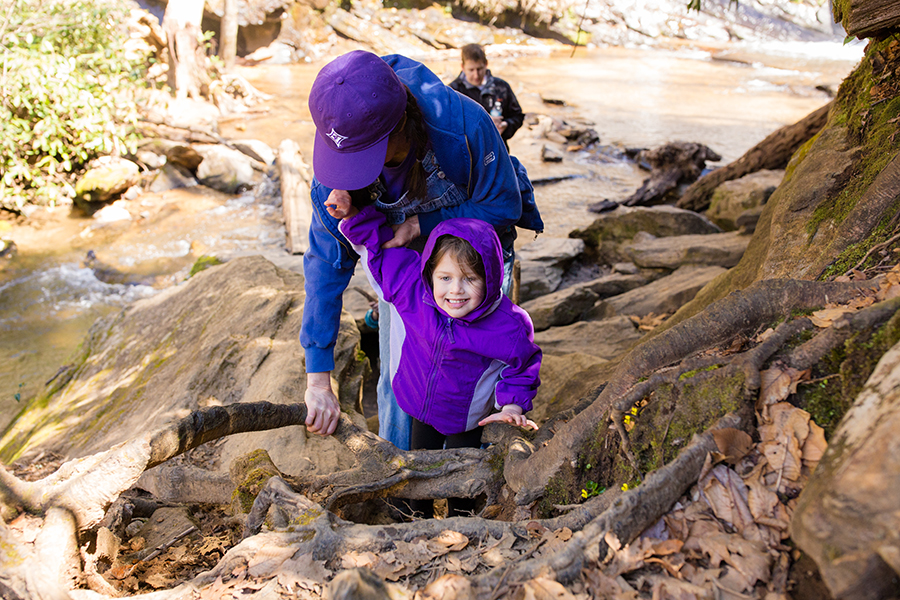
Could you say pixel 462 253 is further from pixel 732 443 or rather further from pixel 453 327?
pixel 732 443

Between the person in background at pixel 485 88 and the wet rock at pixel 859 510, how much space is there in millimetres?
4966

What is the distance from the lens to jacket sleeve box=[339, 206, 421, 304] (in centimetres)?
230

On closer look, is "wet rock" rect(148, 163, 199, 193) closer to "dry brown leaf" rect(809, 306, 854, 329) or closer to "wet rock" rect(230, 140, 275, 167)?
"wet rock" rect(230, 140, 275, 167)

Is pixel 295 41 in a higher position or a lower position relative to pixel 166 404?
higher

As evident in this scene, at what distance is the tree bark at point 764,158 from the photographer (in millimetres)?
7035

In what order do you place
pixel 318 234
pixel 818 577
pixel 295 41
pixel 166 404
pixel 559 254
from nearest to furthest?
pixel 818 577
pixel 318 234
pixel 166 404
pixel 559 254
pixel 295 41

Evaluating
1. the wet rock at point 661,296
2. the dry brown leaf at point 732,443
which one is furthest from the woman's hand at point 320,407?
the wet rock at point 661,296

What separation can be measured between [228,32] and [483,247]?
58.7 ft

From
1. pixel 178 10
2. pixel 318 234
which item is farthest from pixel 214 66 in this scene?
pixel 318 234

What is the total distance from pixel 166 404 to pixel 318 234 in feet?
5.71

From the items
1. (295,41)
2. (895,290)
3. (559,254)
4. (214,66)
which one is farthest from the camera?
(295,41)

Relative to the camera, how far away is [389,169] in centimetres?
220

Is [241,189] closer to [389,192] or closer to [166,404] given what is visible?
[166,404]

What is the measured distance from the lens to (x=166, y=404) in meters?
3.32
